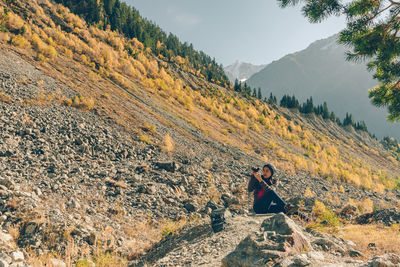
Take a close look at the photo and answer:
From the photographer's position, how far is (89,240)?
4277 millimetres

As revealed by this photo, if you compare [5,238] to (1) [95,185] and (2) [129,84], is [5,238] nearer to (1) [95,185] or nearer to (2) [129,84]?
(1) [95,185]

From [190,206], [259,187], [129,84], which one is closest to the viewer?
[259,187]

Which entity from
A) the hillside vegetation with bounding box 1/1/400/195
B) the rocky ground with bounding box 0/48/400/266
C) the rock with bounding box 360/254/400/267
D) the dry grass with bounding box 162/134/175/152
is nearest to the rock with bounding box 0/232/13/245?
the rocky ground with bounding box 0/48/400/266

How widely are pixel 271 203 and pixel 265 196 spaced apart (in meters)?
0.23

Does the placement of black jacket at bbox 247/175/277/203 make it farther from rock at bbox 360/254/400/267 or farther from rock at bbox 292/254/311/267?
rock at bbox 360/254/400/267

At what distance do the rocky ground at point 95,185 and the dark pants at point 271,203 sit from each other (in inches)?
20.8

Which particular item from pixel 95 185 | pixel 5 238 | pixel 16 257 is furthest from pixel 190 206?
pixel 16 257

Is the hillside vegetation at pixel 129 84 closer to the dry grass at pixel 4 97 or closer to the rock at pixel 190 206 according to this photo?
the dry grass at pixel 4 97

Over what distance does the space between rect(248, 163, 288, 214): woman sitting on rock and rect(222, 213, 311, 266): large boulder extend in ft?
7.21

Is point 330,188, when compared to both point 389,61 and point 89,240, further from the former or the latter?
point 89,240

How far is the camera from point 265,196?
19.7ft

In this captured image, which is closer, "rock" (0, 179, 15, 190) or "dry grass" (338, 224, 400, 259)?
"dry grass" (338, 224, 400, 259)

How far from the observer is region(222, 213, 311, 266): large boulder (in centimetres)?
307

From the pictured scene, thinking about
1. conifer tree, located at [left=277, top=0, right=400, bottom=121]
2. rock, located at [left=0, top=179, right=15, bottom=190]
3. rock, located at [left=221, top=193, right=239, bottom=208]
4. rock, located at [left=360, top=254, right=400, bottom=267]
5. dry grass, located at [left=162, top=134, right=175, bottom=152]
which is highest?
conifer tree, located at [left=277, top=0, right=400, bottom=121]
